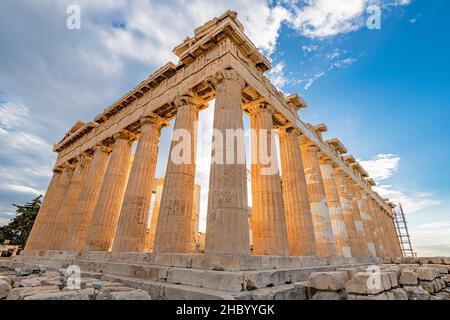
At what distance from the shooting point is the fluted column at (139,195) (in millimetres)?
10797

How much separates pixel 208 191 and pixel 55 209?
1852 cm

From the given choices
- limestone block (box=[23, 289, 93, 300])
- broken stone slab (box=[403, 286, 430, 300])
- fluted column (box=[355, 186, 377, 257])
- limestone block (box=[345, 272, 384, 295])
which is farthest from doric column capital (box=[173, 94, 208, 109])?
fluted column (box=[355, 186, 377, 257])

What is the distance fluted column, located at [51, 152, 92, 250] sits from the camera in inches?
667

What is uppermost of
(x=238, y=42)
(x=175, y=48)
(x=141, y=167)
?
(x=175, y=48)

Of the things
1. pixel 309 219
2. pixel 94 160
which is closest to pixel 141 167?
pixel 94 160

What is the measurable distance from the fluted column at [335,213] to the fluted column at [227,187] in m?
12.2

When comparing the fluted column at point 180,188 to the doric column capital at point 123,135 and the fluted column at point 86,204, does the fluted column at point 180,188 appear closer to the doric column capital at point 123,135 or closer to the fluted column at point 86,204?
the doric column capital at point 123,135

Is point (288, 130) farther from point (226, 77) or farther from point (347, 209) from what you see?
point (347, 209)

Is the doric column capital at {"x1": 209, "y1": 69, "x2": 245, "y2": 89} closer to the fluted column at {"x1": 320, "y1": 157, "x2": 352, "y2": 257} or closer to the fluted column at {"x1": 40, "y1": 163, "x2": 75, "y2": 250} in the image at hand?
the fluted column at {"x1": 320, "y1": 157, "x2": 352, "y2": 257}

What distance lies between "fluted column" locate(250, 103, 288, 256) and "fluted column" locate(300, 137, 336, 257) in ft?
18.5

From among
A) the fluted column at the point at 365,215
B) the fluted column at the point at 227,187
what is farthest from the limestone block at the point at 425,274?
the fluted column at the point at 365,215
